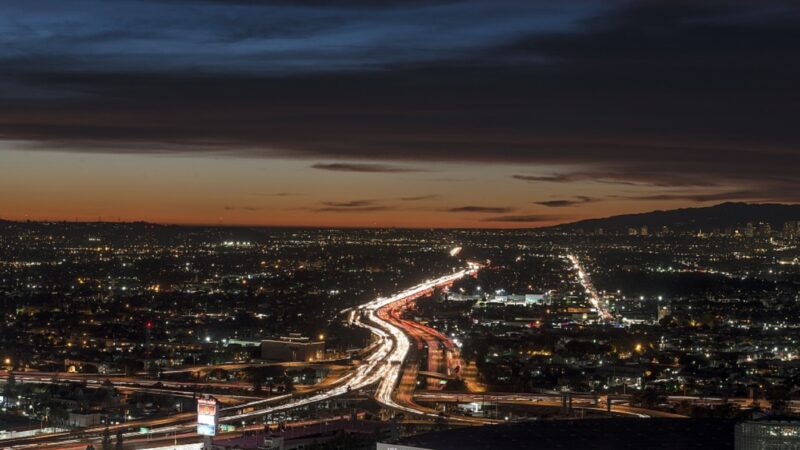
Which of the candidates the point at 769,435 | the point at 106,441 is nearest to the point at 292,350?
the point at 106,441

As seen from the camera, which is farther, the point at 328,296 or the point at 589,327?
the point at 328,296

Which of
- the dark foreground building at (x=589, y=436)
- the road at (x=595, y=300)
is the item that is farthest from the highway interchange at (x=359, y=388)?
the road at (x=595, y=300)

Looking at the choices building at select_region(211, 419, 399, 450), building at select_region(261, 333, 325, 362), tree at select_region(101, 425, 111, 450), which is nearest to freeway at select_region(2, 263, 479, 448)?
tree at select_region(101, 425, 111, 450)

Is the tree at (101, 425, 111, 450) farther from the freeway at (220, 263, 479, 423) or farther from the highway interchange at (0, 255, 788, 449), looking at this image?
the freeway at (220, 263, 479, 423)

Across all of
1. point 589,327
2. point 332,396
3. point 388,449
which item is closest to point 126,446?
point 388,449

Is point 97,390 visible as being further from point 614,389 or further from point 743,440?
point 743,440

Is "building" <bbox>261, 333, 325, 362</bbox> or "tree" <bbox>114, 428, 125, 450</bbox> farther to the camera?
"building" <bbox>261, 333, 325, 362</bbox>
